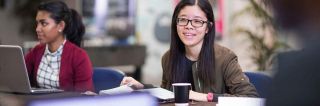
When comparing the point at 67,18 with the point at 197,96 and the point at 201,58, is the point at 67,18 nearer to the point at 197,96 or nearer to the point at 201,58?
the point at 201,58

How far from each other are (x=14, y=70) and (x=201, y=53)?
91 cm

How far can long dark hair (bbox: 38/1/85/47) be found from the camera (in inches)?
116

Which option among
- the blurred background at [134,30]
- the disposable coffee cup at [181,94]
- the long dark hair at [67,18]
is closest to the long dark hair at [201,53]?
the disposable coffee cup at [181,94]

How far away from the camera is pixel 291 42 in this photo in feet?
2.78

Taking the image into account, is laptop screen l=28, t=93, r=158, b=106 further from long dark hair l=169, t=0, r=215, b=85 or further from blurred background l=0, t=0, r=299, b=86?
blurred background l=0, t=0, r=299, b=86

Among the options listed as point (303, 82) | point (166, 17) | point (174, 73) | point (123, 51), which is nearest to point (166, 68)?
point (174, 73)

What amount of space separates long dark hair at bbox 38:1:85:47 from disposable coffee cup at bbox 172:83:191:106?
111cm

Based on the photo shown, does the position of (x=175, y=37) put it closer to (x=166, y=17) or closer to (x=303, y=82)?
(x=303, y=82)

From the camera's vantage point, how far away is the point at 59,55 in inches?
112

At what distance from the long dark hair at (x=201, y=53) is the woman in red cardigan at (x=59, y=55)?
1.83ft

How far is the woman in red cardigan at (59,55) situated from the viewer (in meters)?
2.80

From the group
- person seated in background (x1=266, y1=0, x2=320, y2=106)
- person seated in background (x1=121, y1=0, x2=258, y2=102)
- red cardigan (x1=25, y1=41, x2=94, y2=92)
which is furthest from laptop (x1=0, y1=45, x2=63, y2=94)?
person seated in background (x1=266, y1=0, x2=320, y2=106)

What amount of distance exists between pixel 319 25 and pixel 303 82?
0.40 ft

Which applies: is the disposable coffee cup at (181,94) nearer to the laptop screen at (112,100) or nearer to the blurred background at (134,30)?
the laptop screen at (112,100)
